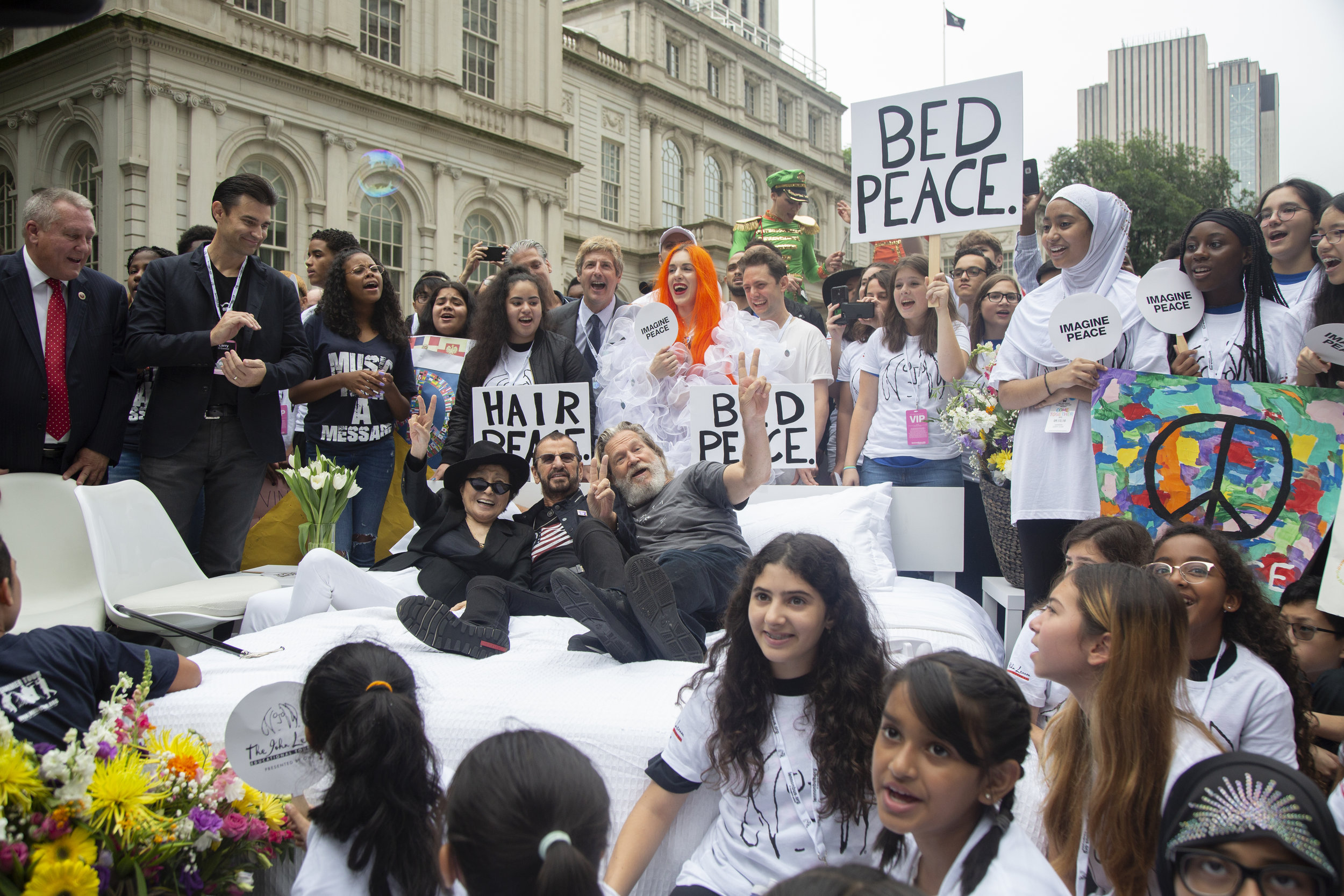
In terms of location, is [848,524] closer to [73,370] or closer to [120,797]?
[120,797]

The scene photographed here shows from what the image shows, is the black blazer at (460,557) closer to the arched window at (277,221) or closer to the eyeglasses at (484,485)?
the eyeglasses at (484,485)

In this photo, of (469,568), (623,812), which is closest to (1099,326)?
(623,812)

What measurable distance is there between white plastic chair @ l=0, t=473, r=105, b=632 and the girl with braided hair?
4491 millimetres

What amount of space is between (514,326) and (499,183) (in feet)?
53.1

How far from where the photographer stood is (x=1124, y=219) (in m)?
3.56

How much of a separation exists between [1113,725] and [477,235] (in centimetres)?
1949

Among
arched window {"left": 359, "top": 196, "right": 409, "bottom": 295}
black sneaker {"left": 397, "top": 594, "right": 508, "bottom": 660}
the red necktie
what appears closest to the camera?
black sneaker {"left": 397, "top": 594, "right": 508, "bottom": 660}

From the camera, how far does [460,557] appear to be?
388cm

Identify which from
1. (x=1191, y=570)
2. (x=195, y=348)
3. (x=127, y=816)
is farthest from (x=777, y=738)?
(x=195, y=348)

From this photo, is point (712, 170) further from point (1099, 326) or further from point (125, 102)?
point (1099, 326)

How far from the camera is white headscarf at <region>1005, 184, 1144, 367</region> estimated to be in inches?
137

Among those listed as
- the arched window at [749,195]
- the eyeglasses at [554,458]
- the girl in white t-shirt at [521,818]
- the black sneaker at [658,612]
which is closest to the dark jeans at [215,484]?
the eyeglasses at [554,458]

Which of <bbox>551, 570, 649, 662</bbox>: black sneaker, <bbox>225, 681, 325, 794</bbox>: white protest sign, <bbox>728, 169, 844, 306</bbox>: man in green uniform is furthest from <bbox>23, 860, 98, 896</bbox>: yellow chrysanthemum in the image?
<bbox>728, 169, 844, 306</bbox>: man in green uniform

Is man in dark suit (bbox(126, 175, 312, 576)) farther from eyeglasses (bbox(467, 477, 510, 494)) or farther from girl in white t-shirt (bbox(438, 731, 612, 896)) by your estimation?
girl in white t-shirt (bbox(438, 731, 612, 896))
